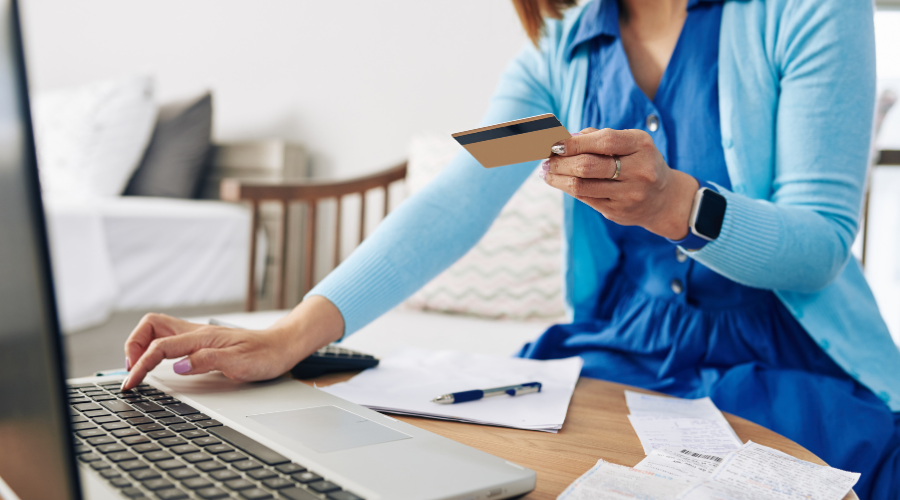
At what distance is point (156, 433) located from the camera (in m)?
0.37

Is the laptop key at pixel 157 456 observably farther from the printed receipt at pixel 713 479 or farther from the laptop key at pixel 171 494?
the printed receipt at pixel 713 479

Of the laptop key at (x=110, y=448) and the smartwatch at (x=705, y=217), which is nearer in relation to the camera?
the laptop key at (x=110, y=448)

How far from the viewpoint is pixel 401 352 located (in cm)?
71

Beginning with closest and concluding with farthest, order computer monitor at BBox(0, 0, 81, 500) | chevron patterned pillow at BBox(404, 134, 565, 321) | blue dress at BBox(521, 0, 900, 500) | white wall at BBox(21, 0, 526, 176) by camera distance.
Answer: computer monitor at BBox(0, 0, 81, 500) → blue dress at BBox(521, 0, 900, 500) → chevron patterned pillow at BBox(404, 134, 565, 321) → white wall at BBox(21, 0, 526, 176)

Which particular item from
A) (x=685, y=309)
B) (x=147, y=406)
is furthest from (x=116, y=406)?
(x=685, y=309)

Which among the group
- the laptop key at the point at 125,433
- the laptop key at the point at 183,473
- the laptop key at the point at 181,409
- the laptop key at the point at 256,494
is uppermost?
the laptop key at the point at 183,473

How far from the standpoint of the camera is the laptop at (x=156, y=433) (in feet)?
0.73

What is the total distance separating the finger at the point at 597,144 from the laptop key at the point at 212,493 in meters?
0.31

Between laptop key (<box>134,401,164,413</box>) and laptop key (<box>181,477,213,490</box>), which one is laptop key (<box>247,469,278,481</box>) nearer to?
laptop key (<box>181,477,213,490</box>)

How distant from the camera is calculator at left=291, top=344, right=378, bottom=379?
58cm

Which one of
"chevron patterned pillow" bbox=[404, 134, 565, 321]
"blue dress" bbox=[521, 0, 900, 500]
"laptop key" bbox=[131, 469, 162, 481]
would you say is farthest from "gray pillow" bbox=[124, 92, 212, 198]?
"laptop key" bbox=[131, 469, 162, 481]

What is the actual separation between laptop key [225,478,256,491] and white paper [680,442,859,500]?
0.23 meters

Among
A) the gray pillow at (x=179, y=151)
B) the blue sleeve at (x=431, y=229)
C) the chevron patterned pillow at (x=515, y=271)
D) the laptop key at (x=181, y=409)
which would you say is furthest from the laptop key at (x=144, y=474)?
the gray pillow at (x=179, y=151)

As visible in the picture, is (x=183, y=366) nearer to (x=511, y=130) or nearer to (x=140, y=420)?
(x=140, y=420)
